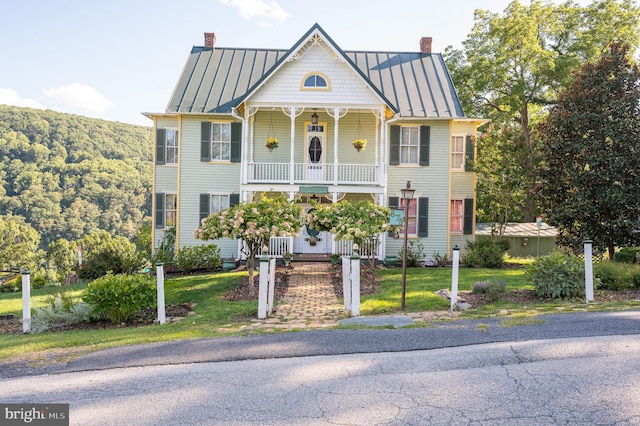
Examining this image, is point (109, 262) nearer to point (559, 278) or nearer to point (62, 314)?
point (62, 314)

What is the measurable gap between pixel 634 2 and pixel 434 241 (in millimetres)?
18019

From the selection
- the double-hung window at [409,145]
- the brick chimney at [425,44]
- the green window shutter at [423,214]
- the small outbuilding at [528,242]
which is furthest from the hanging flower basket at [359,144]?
the small outbuilding at [528,242]

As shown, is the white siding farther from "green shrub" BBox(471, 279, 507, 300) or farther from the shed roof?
the shed roof

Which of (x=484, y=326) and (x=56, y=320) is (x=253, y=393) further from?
(x=56, y=320)

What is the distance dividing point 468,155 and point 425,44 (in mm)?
5897

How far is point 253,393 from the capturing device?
4801 mm

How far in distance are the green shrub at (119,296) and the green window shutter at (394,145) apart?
11.5m

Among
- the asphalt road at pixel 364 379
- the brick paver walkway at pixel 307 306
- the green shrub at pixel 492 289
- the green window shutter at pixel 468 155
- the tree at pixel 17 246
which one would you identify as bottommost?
the tree at pixel 17 246

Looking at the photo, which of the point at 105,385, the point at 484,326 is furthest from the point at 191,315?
the point at 484,326

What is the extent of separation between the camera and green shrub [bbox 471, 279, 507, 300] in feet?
32.8

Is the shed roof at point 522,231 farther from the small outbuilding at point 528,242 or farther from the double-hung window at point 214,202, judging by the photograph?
the double-hung window at point 214,202

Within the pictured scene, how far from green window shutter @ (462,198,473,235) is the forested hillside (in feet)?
158

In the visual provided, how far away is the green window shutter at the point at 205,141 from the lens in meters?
18.0

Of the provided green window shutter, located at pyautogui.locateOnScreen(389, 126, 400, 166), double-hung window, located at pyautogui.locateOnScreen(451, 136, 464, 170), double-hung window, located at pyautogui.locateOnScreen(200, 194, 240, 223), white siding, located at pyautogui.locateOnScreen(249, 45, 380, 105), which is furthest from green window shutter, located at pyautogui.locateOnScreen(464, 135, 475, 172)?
double-hung window, located at pyautogui.locateOnScreen(200, 194, 240, 223)
